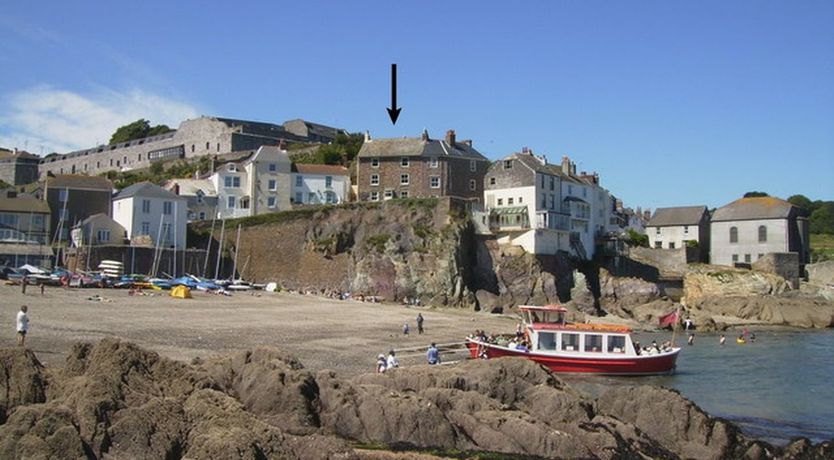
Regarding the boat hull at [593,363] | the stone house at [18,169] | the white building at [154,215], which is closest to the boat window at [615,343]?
the boat hull at [593,363]

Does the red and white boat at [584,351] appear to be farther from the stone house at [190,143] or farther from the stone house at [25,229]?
the stone house at [190,143]

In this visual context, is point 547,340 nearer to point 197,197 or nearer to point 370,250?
point 370,250

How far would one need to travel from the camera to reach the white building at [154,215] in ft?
201

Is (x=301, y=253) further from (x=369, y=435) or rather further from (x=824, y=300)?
(x=369, y=435)

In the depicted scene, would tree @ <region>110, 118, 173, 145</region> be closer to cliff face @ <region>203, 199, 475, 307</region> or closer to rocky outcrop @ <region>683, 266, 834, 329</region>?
cliff face @ <region>203, 199, 475, 307</region>

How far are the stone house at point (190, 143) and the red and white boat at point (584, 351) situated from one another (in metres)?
60.0

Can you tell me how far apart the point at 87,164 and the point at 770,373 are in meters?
87.9

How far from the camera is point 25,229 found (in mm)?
62219

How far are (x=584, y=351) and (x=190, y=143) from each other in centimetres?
6966

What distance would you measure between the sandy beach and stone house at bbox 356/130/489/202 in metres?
15.0

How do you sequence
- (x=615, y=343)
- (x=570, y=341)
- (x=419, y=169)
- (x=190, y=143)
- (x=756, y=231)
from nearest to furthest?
(x=570, y=341) < (x=615, y=343) < (x=419, y=169) < (x=756, y=231) < (x=190, y=143)

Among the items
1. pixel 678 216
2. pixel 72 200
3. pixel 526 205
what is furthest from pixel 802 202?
pixel 72 200

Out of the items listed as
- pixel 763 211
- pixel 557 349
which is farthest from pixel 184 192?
pixel 763 211

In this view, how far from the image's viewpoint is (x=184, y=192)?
68.4m
